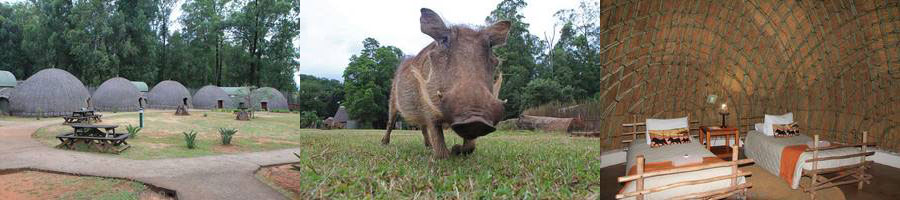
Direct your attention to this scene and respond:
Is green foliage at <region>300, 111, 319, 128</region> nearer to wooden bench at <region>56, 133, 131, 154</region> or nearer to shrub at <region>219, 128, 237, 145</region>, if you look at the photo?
shrub at <region>219, 128, 237, 145</region>

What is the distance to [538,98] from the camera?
2.11m

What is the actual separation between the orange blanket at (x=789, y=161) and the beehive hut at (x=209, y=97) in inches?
229

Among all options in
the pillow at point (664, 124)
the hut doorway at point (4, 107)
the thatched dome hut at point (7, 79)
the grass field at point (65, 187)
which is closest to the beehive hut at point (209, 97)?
the grass field at point (65, 187)

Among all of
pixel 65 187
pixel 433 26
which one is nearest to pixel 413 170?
pixel 433 26

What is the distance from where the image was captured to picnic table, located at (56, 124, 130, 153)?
4311 millimetres

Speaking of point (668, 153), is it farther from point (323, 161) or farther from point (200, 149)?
point (200, 149)

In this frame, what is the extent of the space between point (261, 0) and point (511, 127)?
9.62ft

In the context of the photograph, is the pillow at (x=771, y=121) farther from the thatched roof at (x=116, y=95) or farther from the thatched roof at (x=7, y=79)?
the thatched roof at (x=7, y=79)

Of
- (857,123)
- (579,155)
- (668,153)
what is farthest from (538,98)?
(857,123)

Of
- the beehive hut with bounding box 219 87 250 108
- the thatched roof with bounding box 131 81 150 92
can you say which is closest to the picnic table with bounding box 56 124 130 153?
the thatched roof with bounding box 131 81 150 92

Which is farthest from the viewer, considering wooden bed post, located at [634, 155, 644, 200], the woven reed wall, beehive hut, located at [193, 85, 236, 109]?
the woven reed wall

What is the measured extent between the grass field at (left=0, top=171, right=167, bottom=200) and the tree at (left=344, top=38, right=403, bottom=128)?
272cm

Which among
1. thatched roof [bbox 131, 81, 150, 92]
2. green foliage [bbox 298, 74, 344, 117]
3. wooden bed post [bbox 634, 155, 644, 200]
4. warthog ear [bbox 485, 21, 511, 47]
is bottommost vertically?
wooden bed post [bbox 634, 155, 644, 200]

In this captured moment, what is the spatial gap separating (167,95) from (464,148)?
4.23m
